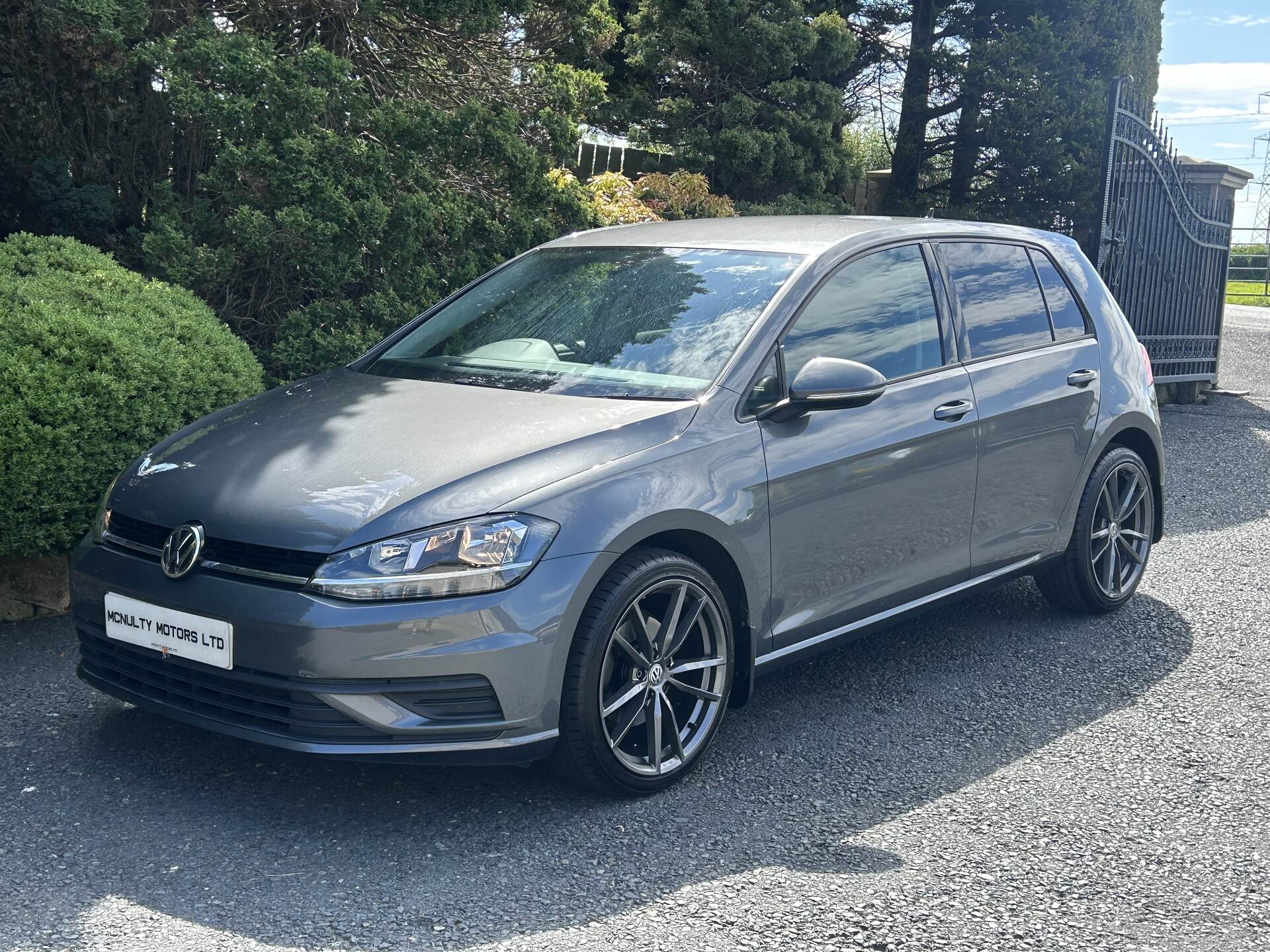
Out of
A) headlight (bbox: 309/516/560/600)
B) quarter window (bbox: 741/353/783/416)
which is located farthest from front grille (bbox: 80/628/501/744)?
quarter window (bbox: 741/353/783/416)

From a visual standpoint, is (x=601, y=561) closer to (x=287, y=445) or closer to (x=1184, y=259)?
(x=287, y=445)

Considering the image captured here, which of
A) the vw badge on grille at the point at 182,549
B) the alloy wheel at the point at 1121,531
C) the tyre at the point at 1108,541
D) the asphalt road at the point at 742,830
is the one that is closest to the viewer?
the asphalt road at the point at 742,830

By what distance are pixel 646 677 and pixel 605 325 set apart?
4.47ft

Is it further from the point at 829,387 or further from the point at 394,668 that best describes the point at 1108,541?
the point at 394,668

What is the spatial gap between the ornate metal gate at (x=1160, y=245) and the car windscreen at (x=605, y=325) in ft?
25.5

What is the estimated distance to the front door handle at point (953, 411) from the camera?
475cm

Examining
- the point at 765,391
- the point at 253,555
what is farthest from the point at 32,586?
the point at 765,391

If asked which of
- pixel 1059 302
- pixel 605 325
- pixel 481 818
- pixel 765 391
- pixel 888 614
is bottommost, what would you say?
pixel 481 818

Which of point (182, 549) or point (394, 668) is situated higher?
point (182, 549)

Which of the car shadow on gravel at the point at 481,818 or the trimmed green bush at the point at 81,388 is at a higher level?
the trimmed green bush at the point at 81,388

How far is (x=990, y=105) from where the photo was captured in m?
14.5

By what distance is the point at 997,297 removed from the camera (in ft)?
17.5

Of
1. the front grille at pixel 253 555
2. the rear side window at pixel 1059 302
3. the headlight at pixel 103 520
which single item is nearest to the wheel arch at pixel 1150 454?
the rear side window at pixel 1059 302

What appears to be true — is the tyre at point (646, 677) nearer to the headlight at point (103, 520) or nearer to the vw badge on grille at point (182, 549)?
the vw badge on grille at point (182, 549)
